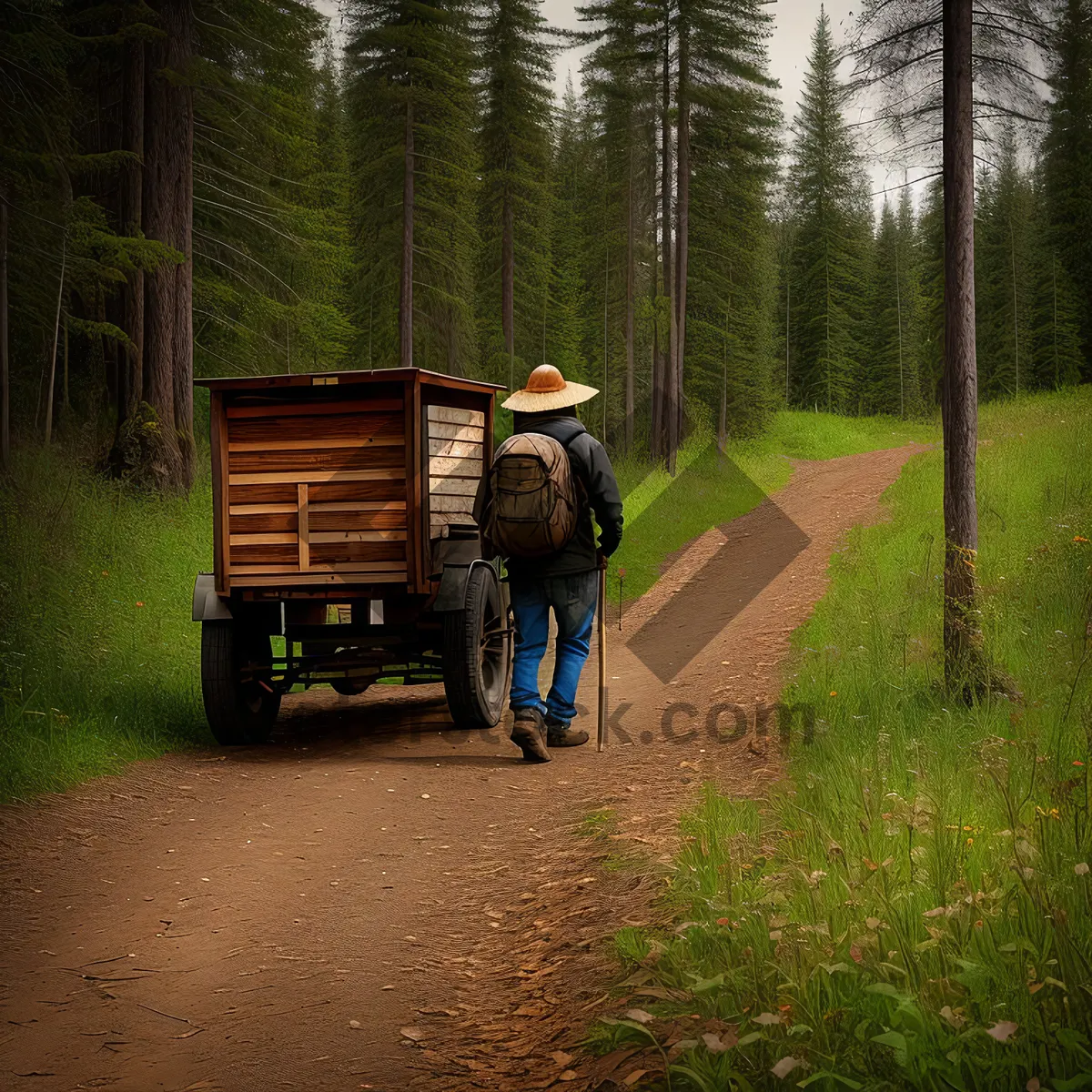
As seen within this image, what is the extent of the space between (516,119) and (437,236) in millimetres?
6999

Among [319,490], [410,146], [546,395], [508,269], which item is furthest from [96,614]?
[508,269]

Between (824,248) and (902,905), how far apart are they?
168 feet

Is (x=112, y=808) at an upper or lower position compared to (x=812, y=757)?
lower

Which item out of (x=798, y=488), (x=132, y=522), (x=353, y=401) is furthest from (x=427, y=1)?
(x=353, y=401)

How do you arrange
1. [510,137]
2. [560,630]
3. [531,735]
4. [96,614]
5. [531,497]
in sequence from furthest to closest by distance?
[510,137] → [96,614] → [560,630] → [531,735] → [531,497]

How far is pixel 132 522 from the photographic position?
13.2 meters

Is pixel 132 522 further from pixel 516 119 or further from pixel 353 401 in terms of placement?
pixel 516 119

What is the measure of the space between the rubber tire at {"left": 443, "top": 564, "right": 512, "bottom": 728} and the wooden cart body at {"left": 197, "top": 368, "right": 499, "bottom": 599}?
0.36 m

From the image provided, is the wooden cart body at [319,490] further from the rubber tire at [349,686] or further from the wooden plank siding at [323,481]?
the rubber tire at [349,686]

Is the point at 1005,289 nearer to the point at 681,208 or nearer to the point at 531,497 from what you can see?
the point at 681,208

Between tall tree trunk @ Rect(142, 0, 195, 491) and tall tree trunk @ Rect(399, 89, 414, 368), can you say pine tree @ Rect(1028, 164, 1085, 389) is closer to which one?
tall tree trunk @ Rect(399, 89, 414, 368)

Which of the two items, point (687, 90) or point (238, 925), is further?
point (687, 90)

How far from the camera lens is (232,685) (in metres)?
7.67

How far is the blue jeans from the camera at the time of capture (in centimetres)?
739
